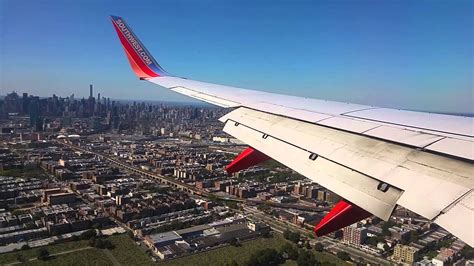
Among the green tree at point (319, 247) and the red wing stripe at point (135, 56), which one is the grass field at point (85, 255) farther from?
the red wing stripe at point (135, 56)

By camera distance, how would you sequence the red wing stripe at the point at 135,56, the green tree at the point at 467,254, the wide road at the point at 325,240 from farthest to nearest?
the wide road at the point at 325,240 → the green tree at the point at 467,254 → the red wing stripe at the point at 135,56

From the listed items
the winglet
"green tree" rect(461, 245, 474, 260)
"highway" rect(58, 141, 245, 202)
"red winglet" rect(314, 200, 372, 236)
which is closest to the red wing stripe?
the winglet

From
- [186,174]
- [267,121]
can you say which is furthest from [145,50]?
[186,174]

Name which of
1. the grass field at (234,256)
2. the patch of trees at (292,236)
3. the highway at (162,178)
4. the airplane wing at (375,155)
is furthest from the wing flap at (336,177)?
the highway at (162,178)

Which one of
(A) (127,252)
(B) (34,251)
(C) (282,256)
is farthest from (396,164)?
(B) (34,251)

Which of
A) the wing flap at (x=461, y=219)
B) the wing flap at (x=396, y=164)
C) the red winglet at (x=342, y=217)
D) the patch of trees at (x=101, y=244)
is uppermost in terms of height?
the wing flap at (x=396, y=164)

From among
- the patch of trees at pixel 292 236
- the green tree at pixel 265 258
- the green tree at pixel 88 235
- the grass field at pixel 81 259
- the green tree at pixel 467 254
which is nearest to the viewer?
the green tree at pixel 467 254

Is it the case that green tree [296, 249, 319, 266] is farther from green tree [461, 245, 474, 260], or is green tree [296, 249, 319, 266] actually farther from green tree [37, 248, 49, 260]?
green tree [37, 248, 49, 260]
